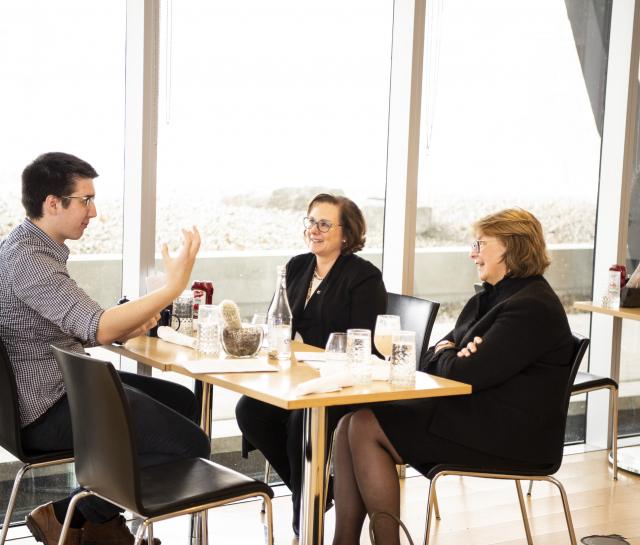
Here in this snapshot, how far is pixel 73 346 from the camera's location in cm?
296

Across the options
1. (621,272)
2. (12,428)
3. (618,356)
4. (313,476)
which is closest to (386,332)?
(313,476)

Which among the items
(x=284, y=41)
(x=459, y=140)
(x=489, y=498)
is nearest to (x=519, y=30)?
(x=459, y=140)

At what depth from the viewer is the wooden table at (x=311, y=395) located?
2365 mm

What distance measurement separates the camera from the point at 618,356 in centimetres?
495

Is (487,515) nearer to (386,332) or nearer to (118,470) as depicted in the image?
(386,332)

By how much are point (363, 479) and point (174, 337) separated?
778mm

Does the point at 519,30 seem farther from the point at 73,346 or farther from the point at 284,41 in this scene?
the point at 73,346

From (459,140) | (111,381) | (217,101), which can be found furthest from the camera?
(459,140)

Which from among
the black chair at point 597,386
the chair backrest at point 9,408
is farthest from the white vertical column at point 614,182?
the chair backrest at point 9,408

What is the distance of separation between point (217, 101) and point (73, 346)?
136cm

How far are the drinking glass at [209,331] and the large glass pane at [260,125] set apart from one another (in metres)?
0.96

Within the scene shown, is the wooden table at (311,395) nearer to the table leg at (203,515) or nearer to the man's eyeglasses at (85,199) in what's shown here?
the table leg at (203,515)

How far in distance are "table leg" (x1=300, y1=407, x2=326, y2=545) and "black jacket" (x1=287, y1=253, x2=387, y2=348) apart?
3.13 feet

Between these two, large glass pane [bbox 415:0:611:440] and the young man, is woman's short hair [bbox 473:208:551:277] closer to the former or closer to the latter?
the young man
